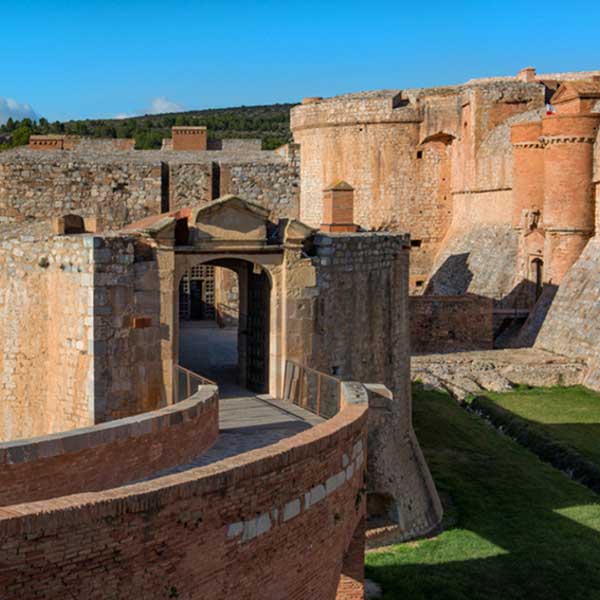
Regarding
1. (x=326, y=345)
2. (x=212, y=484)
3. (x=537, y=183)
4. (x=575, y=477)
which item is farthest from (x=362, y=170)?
(x=212, y=484)

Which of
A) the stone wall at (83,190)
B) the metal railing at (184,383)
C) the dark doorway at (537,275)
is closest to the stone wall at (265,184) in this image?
the stone wall at (83,190)

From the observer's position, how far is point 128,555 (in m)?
7.04

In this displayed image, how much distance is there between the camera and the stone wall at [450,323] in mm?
30266

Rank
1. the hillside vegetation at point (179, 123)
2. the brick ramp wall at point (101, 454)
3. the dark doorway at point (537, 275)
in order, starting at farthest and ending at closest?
the hillside vegetation at point (179, 123)
the dark doorway at point (537, 275)
the brick ramp wall at point (101, 454)

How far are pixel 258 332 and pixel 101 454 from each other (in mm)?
5301

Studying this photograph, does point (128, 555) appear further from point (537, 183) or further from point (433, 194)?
point (433, 194)

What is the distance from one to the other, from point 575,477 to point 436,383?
7897 millimetres

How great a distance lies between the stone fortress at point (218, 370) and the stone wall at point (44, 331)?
3cm

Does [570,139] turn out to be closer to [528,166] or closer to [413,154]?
[528,166]

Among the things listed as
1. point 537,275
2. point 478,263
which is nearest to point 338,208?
point 537,275

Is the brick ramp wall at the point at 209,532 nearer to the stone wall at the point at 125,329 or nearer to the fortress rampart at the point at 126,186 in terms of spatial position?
the stone wall at the point at 125,329

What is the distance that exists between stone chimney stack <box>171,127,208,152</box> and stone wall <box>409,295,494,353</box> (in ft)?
25.3

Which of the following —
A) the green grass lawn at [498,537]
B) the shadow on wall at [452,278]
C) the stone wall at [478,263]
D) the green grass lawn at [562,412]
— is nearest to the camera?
the green grass lawn at [498,537]

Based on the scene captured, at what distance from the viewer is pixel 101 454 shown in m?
9.26
